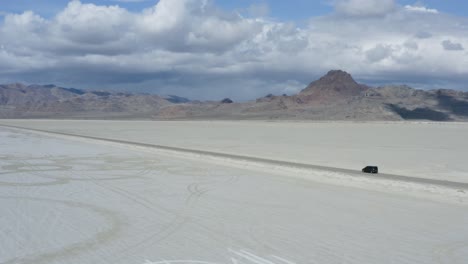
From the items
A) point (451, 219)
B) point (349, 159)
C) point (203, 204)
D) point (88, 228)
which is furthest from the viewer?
point (349, 159)

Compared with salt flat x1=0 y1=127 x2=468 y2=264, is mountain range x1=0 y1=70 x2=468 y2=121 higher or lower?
higher

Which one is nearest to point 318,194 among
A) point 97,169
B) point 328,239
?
point 328,239

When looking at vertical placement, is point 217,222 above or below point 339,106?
below

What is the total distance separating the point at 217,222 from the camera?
31.6 ft

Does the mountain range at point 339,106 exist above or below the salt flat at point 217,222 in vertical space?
above

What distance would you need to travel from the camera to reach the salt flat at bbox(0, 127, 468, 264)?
7402 mm

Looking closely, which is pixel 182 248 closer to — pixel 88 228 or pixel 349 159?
pixel 88 228

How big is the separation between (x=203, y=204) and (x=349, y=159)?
13.3 meters

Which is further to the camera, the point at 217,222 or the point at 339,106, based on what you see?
the point at 339,106

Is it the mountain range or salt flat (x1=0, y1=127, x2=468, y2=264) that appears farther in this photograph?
the mountain range

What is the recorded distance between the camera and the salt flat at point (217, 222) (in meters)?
7.40

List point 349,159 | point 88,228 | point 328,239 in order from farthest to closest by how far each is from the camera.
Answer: point 349,159
point 88,228
point 328,239

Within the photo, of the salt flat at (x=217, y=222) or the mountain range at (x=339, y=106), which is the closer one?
the salt flat at (x=217, y=222)

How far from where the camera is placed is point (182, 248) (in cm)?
766
